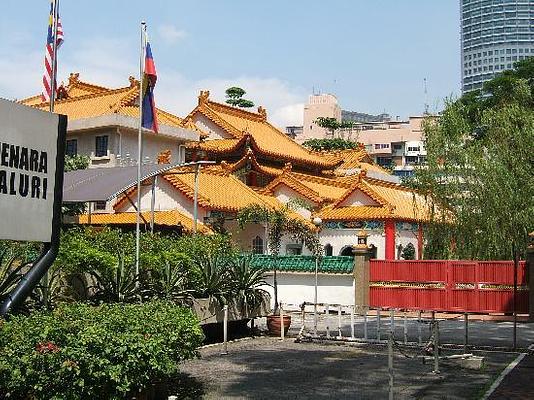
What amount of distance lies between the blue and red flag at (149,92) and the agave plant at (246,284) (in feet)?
12.6

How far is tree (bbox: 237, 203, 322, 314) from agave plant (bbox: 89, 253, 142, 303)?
19149mm

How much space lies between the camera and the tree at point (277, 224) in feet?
111

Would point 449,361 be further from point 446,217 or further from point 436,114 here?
point 436,114

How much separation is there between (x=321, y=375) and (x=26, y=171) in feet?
20.2

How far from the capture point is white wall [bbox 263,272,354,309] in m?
26.0

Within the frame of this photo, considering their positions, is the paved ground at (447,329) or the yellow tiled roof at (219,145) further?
the yellow tiled roof at (219,145)

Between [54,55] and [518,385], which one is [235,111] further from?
[518,385]

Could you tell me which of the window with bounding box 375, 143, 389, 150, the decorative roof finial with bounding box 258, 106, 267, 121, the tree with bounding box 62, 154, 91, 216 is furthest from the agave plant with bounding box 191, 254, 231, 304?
the window with bounding box 375, 143, 389, 150

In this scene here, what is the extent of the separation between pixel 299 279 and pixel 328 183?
17.1 m

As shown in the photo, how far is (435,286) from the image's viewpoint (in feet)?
82.2

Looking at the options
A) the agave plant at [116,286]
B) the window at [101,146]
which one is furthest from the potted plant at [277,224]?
the agave plant at [116,286]

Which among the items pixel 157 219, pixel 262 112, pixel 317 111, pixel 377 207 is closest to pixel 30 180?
pixel 157 219

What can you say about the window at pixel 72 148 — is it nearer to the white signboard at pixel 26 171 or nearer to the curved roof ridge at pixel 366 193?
the curved roof ridge at pixel 366 193

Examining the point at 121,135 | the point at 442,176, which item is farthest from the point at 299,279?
the point at 121,135
